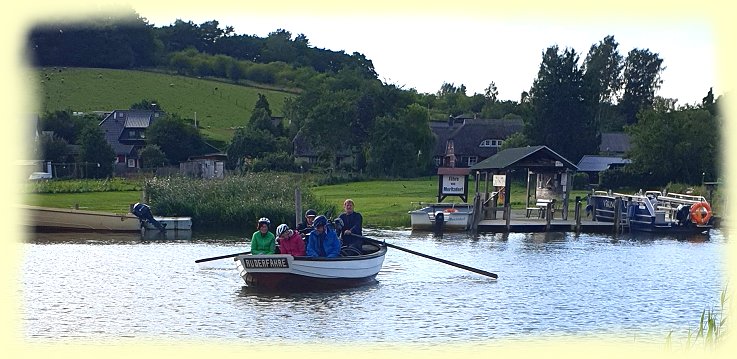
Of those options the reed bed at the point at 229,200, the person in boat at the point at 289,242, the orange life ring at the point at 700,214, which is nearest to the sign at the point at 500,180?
the orange life ring at the point at 700,214

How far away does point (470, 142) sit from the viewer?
103 m

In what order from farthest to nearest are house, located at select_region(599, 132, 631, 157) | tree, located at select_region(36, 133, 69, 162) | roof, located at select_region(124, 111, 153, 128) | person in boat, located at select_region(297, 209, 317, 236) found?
roof, located at select_region(124, 111, 153, 128)
house, located at select_region(599, 132, 631, 157)
tree, located at select_region(36, 133, 69, 162)
person in boat, located at select_region(297, 209, 317, 236)

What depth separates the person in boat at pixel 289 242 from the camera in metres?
26.3

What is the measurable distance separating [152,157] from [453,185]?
43.6m

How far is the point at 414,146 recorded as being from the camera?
288ft

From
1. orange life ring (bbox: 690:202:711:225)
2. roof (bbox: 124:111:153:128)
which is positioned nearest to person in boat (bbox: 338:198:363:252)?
orange life ring (bbox: 690:202:711:225)

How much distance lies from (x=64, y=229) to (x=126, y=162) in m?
53.8

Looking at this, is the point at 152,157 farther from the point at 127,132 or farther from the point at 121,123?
the point at 121,123

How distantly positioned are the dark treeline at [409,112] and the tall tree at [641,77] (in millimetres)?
115

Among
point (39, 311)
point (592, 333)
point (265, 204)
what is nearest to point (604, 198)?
point (265, 204)

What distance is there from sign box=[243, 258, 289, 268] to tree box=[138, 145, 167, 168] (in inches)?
2593

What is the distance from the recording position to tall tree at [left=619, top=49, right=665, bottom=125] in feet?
380

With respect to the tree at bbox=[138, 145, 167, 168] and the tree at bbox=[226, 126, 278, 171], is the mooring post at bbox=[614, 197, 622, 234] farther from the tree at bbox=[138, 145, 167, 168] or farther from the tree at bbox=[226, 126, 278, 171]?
the tree at bbox=[138, 145, 167, 168]

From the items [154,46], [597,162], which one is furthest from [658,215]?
[154,46]
